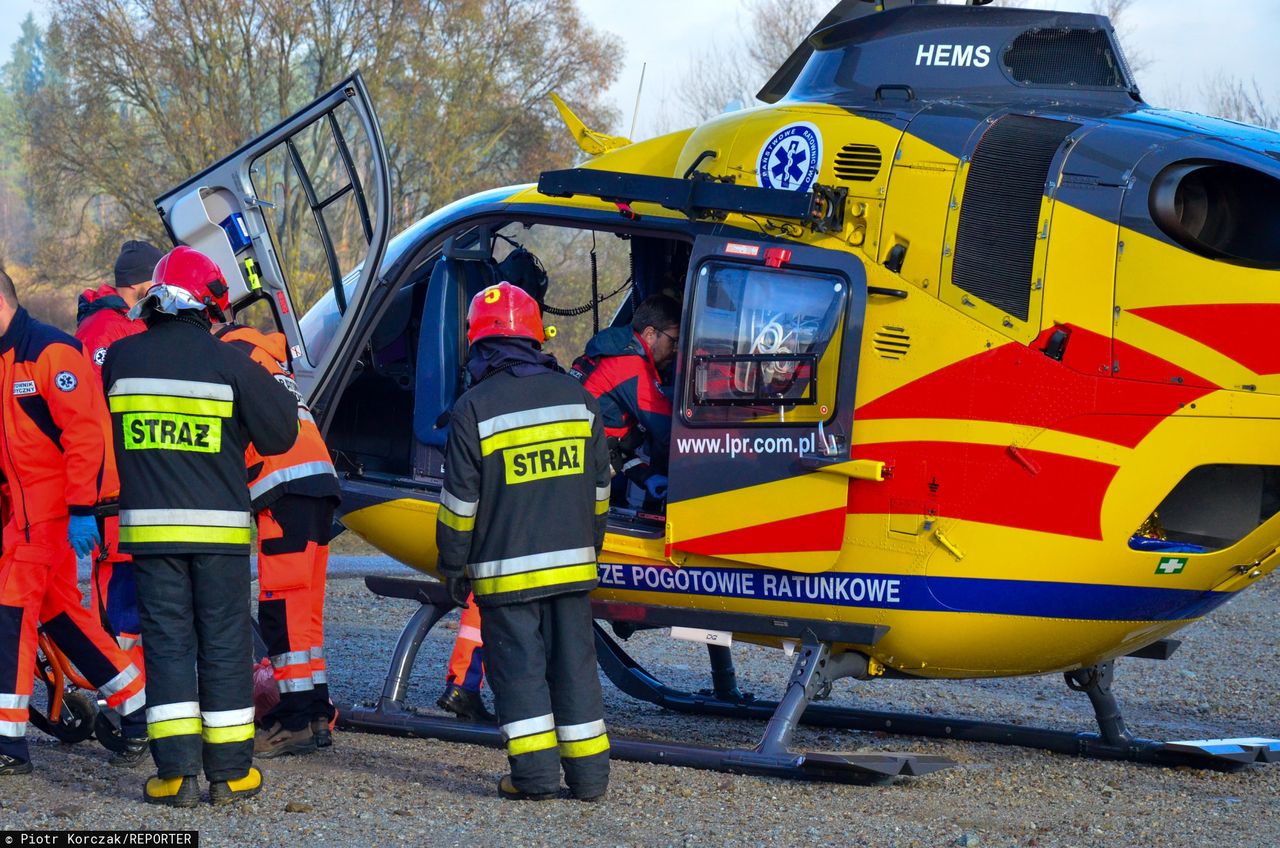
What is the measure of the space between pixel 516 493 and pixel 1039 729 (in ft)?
9.32

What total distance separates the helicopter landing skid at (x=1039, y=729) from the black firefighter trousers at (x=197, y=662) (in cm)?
204

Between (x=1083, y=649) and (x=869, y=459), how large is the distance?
113cm

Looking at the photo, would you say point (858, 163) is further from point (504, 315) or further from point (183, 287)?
point (183, 287)

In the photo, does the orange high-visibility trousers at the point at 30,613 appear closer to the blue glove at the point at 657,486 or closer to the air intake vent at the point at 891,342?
the blue glove at the point at 657,486

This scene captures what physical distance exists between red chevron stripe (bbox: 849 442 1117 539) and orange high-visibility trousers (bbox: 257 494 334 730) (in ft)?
7.35

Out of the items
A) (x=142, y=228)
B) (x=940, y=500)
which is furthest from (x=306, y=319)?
(x=142, y=228)

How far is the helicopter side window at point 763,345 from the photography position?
5430 millimetres

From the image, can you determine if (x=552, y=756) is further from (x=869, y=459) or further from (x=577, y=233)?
(x=577, y=233)

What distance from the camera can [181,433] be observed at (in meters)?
4.89

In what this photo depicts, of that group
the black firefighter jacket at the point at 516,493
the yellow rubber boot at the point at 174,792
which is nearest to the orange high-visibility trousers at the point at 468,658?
the black firefighter jacket at the point at 516,493

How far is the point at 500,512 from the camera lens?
5109mm

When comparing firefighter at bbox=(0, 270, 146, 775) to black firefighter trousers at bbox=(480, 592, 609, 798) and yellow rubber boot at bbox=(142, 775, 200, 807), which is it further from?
black firefighter trousers at bbox=(480, 592, 609, 798)

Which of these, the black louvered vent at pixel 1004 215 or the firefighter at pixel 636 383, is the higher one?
the black louvered vent at pixel 1004 215

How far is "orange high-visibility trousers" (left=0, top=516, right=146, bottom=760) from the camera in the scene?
5.21 meters
